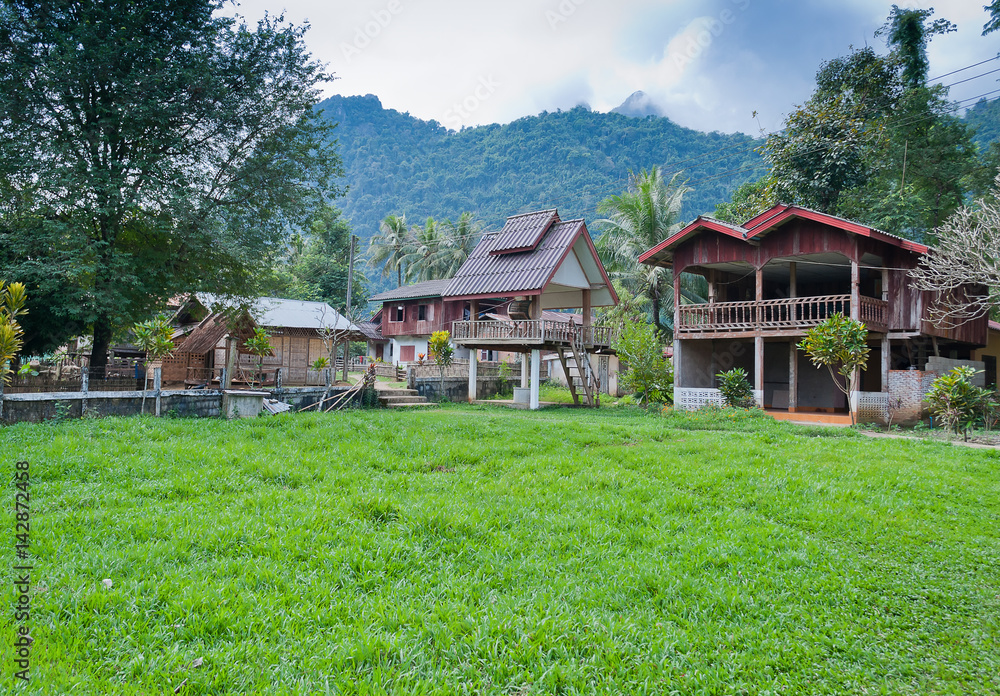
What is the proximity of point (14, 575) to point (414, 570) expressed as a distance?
3.12 m

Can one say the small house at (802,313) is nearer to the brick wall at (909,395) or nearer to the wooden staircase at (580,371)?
the brick wall at (909,395)

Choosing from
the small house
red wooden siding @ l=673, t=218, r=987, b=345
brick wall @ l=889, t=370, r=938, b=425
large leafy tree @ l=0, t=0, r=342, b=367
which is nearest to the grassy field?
large leafy tree @ l=0, t=0, r=342, b=367

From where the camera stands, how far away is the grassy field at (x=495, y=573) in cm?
374

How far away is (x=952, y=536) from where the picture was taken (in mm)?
6602

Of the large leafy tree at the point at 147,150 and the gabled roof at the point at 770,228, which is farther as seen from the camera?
the gabled roof at the point at 770,228

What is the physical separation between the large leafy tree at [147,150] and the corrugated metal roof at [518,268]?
23.6 feet

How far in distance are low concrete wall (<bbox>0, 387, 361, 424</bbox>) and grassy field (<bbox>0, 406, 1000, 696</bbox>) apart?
6.04ft

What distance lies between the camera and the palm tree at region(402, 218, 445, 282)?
49906mm

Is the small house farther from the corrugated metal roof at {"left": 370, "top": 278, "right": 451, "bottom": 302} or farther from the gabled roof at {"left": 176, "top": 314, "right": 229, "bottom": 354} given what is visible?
the corrugated metal roof at {"left": 370, "top": 278, "right": 451, "bottom": 302}

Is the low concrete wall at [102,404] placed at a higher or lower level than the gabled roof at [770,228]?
lower

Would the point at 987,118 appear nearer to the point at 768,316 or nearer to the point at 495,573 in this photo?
the point at 768,316

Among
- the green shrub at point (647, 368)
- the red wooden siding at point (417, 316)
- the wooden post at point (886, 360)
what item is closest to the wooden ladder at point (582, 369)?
the green shrub at point (647, 368)

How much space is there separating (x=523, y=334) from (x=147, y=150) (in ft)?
40.5

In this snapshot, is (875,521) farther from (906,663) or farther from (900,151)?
(900,151)
